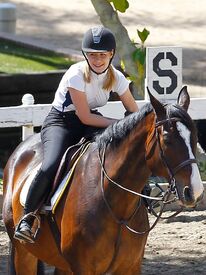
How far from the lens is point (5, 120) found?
35.9ft

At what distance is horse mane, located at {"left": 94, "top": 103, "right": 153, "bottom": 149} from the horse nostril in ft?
2.06

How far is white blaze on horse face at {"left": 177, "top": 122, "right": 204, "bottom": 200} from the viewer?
21.1ft

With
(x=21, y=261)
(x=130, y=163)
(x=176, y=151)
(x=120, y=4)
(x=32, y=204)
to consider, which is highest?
(x=120, y=4)

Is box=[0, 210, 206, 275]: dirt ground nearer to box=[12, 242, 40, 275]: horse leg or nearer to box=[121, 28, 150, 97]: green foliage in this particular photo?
box=[12, 242, 40, 275]: horse leg

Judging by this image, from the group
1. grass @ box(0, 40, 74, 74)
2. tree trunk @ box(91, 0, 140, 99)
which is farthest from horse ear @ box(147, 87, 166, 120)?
grass @ box(0, 40, 74, 74)

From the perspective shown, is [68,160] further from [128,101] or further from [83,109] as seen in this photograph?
[128,101]

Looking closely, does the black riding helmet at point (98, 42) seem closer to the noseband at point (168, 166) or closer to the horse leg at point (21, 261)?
the noseband at point (168, 166)

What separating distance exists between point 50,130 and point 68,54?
8914 mm

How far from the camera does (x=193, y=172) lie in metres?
6.49

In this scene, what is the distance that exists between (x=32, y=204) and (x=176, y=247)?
9.47 feet

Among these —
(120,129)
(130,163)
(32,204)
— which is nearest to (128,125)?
(120,129)

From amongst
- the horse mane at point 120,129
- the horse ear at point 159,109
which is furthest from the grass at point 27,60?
the horse ear at point 159,109

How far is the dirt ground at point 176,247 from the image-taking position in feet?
31.1

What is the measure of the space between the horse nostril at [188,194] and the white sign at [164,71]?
15.6 feet
